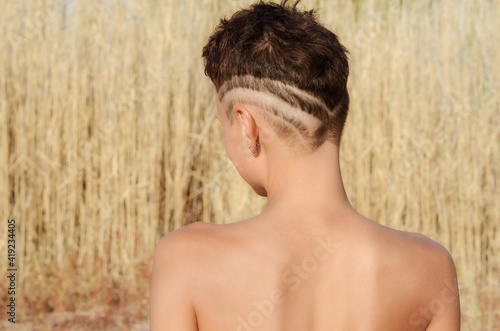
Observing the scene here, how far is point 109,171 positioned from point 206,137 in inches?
24.8

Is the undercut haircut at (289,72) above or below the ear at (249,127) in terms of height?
above

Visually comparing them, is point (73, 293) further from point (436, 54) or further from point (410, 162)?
point (436, 54)

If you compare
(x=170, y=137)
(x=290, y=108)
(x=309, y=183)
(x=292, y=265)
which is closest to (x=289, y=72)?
(x=290, y=108)

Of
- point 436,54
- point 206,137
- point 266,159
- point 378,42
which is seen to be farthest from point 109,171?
point 266,159

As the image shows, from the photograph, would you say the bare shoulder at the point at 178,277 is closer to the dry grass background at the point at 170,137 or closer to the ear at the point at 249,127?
the ear at the point at 249,127

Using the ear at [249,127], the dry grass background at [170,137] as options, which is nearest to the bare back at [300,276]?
the ear at [249,127]

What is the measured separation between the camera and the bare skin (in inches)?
35.9

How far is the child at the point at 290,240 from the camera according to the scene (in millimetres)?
915

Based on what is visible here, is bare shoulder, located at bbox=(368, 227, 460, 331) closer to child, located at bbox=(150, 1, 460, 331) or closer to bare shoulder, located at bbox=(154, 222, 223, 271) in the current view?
child, located at bbox=(150, 1, 460, 331)

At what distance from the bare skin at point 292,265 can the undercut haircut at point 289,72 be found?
0.02m

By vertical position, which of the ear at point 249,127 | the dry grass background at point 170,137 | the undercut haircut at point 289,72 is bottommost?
the dry grass background at point 170,137

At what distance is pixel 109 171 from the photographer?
13.0ft

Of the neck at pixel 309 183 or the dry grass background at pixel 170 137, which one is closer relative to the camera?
the neck at pixel 309 183

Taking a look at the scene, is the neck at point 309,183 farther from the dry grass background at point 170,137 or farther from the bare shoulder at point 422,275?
the dry grass background at point 170,137
